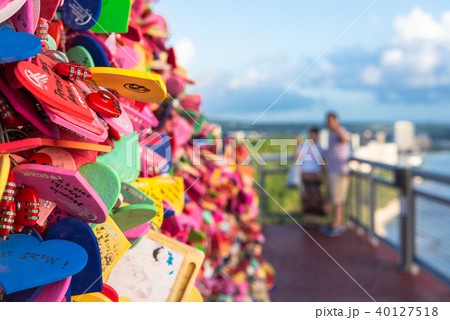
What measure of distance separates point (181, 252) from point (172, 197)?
0.43 feet

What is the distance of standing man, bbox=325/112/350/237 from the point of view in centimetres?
392

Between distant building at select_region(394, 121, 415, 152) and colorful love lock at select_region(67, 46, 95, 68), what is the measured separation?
384cm

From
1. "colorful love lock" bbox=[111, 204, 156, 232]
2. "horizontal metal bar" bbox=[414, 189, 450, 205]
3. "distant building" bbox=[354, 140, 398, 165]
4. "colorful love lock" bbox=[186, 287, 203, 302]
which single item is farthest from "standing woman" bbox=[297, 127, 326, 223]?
"colorful love lock" bbox=[111, 204, 156, 232]

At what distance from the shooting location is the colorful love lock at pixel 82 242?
0.38 m

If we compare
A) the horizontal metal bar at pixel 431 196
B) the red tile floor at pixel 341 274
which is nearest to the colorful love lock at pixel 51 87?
the red tile floor at pixel 341 274

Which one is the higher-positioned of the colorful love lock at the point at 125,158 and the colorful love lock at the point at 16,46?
the colorful love lock at the point at 16,46

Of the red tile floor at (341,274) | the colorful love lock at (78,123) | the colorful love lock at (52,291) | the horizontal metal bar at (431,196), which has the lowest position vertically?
the red tile floor at (341,274)

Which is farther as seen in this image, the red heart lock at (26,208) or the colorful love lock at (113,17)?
the colorful love lock at (113,17)

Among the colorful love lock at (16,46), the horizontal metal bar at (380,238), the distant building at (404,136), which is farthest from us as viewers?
the distant building at (404,136)

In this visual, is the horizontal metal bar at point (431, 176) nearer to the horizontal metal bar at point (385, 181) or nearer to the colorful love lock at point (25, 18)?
the horizontal metal bar at point (385, 181)

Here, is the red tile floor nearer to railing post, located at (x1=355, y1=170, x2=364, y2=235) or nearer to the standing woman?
railing post, located at (x1=355, y1=170, x2=364, y2=235)

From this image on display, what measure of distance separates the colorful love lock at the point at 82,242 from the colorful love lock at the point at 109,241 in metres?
0.02

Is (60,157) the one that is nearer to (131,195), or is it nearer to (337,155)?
(131,195)
